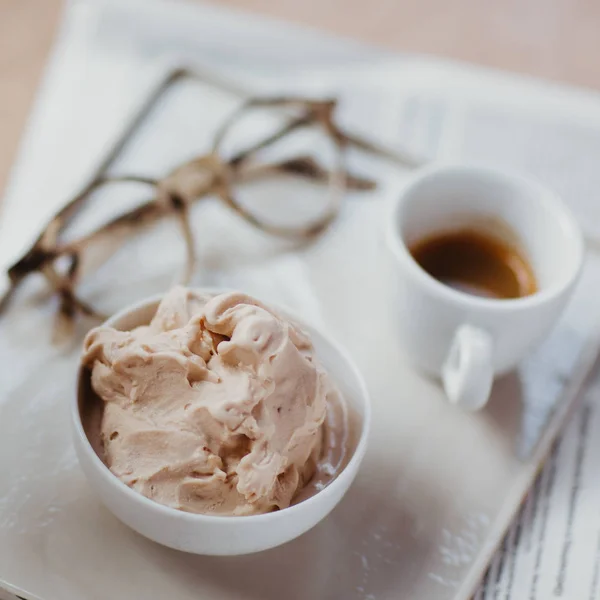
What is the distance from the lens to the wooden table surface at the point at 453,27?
1017 millimetres

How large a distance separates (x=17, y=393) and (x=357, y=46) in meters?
0.60

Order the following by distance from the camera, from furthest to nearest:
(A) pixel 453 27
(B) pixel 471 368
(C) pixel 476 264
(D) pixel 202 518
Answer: (A) pixel 453 27 < (C) pixel 476 264 < (B) pixel 471 368 < (D) pixel 202 518

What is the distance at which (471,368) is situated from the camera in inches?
22.6

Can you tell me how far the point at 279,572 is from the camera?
1.75 feet

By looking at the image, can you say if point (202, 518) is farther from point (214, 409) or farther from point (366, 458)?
point (366, 458)

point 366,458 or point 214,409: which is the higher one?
point 214,409

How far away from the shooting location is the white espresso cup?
590 mm

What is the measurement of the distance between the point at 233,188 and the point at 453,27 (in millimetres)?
475

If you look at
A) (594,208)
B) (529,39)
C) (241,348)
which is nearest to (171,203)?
(241,348)

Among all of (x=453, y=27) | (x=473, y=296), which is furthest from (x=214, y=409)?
Answer: (x=453, y=27)

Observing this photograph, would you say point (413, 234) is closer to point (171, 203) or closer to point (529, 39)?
point (171, 203)

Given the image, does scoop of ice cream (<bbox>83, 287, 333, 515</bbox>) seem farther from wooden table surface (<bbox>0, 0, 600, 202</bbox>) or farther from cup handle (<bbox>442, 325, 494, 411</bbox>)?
wooden table surface (<bbox>0, 0, 600, 202</bbox>)

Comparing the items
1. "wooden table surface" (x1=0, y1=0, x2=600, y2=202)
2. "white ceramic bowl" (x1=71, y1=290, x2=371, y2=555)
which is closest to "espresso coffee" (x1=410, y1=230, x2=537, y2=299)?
"white ceramic bowl" (x1=71, y1=290, x2=371, y2=555)

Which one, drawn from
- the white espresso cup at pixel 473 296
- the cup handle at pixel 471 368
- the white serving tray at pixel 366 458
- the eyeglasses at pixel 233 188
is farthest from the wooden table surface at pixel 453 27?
the cup handle at pixel 471 368
